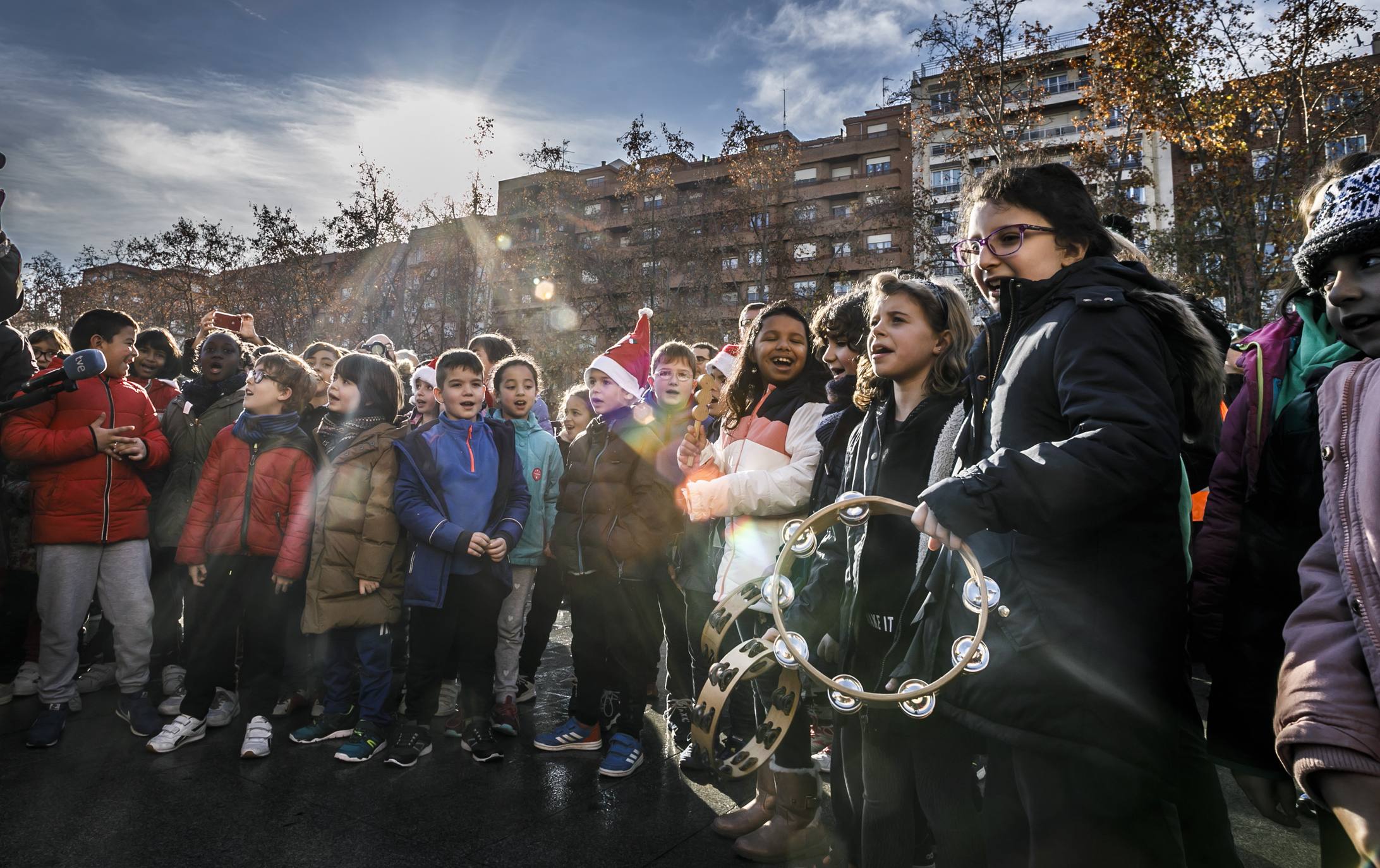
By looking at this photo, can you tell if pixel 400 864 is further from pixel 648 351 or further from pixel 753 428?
pixel 648 351

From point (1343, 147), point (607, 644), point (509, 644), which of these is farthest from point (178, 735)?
point (1343, 147)

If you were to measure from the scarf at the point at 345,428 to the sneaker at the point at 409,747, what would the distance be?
5.42 ft

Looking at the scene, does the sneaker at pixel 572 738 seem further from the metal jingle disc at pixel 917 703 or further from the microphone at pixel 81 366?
the microphone at pixel 81 366

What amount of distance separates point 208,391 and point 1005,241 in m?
5.61

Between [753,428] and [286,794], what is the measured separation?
9.28ft

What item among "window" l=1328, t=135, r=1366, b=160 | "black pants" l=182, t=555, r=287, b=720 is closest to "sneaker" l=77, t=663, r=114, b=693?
"black pants" l=182, t=555, r=287, b=720

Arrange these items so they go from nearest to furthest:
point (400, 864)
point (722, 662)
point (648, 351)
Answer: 1. point (722, 662)
2. point (400, 864)
3. point (648, 351)

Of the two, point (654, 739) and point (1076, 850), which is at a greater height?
point (1076, 850)

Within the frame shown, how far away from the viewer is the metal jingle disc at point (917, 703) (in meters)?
1.90

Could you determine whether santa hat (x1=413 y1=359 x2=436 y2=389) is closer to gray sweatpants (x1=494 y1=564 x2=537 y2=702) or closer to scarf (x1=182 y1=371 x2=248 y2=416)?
scarf (x1=182 y1=371 x2=248 y2=416)

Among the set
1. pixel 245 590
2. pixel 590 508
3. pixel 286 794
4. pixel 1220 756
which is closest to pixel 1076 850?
pixel 1220 756

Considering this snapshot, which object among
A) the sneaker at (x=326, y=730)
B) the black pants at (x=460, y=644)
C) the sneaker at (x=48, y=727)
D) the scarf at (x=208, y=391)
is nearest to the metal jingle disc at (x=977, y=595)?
the black pants at (x=460, y=644)

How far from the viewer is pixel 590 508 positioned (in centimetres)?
452

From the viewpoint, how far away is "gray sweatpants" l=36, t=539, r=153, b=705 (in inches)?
174
